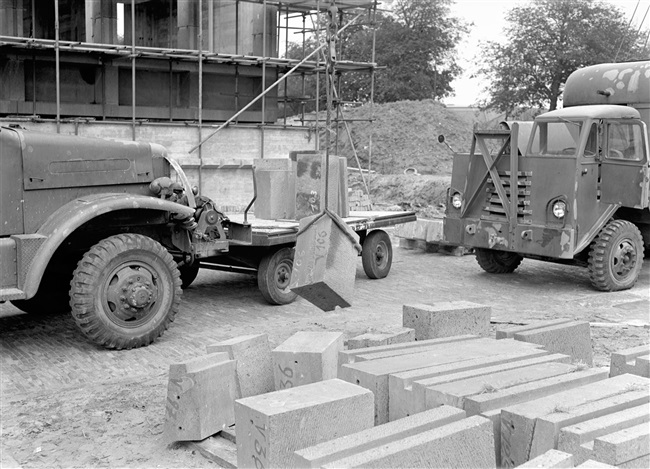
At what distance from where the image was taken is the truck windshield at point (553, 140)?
1229 centimetres

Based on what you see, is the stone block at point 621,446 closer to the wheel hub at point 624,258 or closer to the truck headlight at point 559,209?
the truck headlight at point 559,209

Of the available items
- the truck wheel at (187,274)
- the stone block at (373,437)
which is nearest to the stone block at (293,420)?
the stone block at (373,437)

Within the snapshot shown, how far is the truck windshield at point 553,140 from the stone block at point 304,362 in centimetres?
701

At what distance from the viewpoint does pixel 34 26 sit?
2364 centimetres

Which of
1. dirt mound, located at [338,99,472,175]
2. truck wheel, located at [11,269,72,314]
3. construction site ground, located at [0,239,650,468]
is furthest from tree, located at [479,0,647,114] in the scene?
truck wheel, located at [11,269,72,314]

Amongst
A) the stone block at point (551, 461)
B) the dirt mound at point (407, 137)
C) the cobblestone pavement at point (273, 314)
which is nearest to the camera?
the stone block at point (551, 461)

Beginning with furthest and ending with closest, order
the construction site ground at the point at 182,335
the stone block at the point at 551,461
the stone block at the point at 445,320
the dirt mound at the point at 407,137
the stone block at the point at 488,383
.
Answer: the dirt mound at the point at 407,137
the stone block at the point at 445,320
the construction site ground at the point at 182,335
the stone block at the point at 488,383
the stone block at the point at 551,461

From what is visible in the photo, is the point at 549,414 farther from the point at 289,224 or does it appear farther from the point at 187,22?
the point at 187,22

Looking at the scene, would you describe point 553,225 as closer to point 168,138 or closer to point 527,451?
point 527,451

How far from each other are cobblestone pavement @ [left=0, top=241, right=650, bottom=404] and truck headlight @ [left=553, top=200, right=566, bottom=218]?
3.89 ft

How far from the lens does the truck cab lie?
38.4 feet

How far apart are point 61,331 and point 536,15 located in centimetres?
3443

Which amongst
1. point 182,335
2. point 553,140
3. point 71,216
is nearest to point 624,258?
point 553,140

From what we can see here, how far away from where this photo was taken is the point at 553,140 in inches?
492
